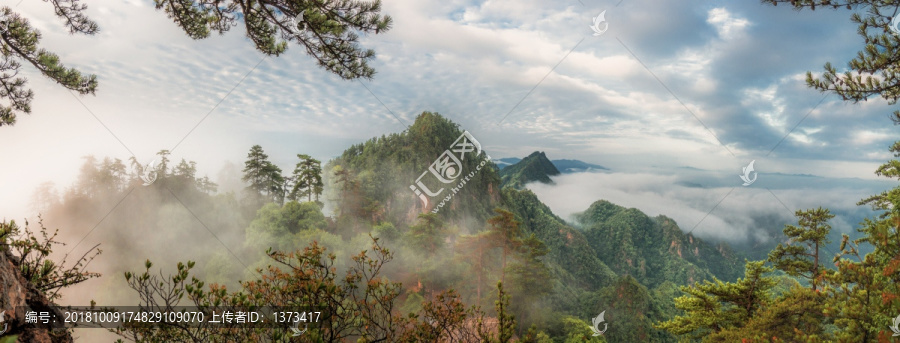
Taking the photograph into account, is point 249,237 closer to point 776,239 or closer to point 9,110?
point 9,110

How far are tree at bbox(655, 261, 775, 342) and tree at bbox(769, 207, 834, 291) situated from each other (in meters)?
2.33

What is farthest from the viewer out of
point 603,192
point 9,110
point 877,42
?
point 603,192

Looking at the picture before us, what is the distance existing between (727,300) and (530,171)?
87.1 m

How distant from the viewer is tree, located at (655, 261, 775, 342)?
1069cm

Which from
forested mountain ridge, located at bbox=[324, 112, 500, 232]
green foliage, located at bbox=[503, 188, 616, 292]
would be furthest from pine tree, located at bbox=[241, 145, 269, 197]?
green foliage, located at bbox=[503, 188, 616, 292]

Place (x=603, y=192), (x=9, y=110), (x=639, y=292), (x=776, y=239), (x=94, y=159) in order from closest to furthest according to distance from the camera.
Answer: (x=9, y=110) → (x=94, y=159) → (x=639, y=292) → (x=776, y=239) → (x=603, y=192)

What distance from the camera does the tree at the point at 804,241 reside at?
12.0 meters

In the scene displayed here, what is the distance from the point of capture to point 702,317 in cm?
1107

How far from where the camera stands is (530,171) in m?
97.2

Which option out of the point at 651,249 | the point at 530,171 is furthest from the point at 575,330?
the point at 530,171

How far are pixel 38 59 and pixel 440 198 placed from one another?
1939 inches

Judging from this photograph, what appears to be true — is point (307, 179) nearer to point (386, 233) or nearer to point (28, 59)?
point (386, 233)

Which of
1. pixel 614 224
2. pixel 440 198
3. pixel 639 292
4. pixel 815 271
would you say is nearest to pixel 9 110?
pixel 815 271

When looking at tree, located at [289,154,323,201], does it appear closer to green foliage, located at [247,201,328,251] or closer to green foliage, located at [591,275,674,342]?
green foliage, located at [247,201,328,251]
